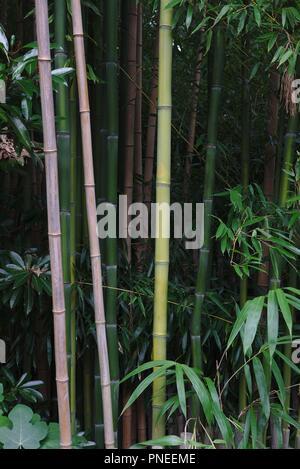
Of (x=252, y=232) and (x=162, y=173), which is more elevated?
(x=162, y=173)

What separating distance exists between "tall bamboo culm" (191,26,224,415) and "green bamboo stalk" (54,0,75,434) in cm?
39

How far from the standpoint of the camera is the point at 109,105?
1632mm

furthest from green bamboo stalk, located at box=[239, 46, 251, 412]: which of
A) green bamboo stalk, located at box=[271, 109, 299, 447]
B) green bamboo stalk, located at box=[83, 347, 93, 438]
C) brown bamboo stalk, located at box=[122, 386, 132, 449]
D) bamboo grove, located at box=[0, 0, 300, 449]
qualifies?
green bamboo stalk, located at box=[83, 347, 93, 438]

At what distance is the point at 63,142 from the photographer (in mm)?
1492

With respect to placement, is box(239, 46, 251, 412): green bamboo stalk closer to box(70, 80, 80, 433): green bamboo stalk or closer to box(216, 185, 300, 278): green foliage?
box(216, 185, 300, 278): green foliage

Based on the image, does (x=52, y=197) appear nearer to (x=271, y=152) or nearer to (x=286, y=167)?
(x=286, y=167)

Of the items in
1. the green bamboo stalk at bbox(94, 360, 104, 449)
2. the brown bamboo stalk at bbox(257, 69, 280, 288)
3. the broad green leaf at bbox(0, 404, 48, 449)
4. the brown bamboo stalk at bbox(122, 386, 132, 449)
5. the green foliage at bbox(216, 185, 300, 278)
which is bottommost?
the brown bamboo stalk at bbox(122, 386, 132, 449)

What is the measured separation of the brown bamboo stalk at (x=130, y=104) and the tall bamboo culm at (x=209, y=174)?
415 mm

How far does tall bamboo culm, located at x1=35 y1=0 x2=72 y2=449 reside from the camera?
1.13 m

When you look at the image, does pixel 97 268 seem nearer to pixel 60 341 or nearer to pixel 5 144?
pixel 60 341

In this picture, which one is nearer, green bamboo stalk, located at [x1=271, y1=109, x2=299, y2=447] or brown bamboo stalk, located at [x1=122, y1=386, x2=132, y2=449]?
green bamboo stalk, located at [x1=271, y1=109, x2=299, y2=447]

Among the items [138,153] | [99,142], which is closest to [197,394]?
[99,142]

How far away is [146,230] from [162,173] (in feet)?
2.07
